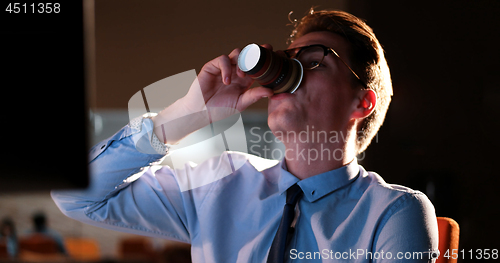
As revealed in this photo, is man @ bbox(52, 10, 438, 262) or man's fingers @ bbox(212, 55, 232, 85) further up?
man's fingers @ bbox(212, 55, 232, 85)

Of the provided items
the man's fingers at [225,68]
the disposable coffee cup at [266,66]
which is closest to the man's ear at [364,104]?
the disposable coffee cup at [266,66]

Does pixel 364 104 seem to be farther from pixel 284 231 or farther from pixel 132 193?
pixel 132 193

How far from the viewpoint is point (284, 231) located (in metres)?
0.86

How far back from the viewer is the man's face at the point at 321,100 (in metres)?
0.93

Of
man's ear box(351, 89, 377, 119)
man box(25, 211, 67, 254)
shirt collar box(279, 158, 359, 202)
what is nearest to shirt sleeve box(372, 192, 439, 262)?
shirt collar box(279, 158, 359, 202)

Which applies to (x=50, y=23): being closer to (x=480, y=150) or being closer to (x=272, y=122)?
(x=272, y=122)

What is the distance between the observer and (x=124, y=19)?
1792 mm

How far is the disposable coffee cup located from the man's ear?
0.27 metres

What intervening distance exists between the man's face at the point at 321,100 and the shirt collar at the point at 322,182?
13cm

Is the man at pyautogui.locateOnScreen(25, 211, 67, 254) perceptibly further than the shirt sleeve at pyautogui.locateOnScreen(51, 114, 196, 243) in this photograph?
Yes

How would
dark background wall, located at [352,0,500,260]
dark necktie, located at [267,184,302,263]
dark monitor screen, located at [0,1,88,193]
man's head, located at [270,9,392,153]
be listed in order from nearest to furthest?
dark necktie, located at [267,184,302,263]
man's head, located at [270,9,392,153]
dark monitor screen, located at [0,1,88,193]
dark background wall, located at [352,0,500,260]

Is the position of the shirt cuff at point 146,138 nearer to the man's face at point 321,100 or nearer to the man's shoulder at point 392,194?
the man's face at point 321,100

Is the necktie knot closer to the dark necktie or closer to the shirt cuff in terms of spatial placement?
the dark necktie

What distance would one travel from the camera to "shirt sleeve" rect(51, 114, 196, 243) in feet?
2.98
